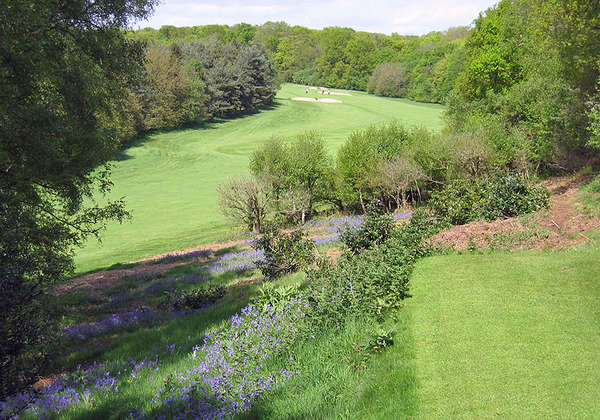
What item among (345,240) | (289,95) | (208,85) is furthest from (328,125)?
(345,240)

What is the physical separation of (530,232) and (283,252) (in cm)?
765

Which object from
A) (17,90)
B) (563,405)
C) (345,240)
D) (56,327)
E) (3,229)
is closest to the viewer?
(563,405)

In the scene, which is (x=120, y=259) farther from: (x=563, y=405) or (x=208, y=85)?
(x=208, y=85)

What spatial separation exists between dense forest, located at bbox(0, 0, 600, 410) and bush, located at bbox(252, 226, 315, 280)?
5490 mm

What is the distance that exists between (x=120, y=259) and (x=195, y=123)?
6944cm

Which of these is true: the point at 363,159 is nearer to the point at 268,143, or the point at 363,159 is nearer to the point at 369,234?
the point at 268,143

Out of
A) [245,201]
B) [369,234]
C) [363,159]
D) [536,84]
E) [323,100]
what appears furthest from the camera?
[323,100]

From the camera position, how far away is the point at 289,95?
13588 centimetres

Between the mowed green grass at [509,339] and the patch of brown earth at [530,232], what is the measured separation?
1855 mm

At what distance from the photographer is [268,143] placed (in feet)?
122

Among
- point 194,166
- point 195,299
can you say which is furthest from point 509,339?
point 194,166

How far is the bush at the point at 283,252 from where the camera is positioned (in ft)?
47.2

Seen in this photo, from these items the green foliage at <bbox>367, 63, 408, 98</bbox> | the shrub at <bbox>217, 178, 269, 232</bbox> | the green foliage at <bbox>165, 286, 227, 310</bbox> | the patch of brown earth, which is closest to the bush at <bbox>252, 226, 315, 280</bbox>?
the green foliage at <bbox>165, 286, 227, 310</bbox>

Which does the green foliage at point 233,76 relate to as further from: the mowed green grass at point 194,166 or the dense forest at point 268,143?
the dense forest at point 268,143
